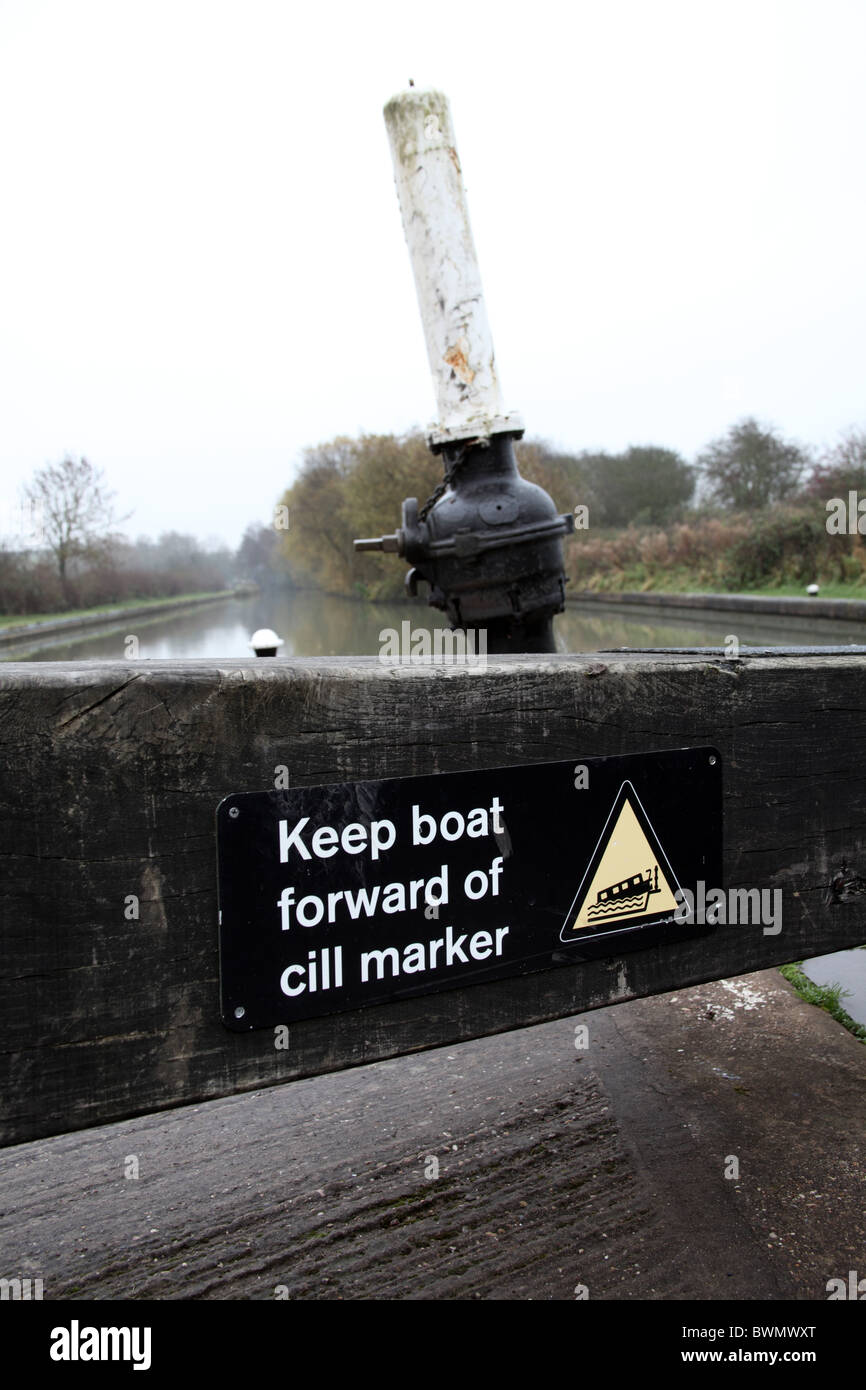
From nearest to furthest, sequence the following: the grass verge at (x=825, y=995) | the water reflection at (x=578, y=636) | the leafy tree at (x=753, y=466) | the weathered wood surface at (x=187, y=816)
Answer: the weathered wood surface at (x=187, y=816), the grass verge at (x=825, y=995), the water reflection at (x=578, y=636), the leafy tree at (x=753, y=466)

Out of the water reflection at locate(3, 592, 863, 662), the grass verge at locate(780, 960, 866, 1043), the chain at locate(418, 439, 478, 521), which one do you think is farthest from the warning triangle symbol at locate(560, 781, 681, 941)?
the water reflection at locate(3, 592, 863, 662)

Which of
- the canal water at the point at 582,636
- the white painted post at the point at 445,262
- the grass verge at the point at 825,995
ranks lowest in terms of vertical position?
the grass verge at the point at 825,995

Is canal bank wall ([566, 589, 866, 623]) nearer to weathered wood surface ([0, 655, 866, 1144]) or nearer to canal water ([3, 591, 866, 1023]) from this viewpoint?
canal water ([3, 591, 866, 1023])

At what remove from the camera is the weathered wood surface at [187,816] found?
126 centimetres

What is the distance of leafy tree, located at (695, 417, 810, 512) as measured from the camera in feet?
97.3

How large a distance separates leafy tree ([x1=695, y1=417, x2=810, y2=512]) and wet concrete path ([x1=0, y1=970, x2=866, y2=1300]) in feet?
94.2

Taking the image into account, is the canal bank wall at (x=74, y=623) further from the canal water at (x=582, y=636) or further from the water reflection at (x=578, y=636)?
the water reflection at (x=578, y=636)

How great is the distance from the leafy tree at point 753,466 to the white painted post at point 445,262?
2606 centimetres

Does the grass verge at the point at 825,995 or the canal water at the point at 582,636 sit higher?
the canal water at the point at 582,636

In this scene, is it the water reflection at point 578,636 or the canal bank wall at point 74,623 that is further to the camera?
the canal bank wall at point 74,623

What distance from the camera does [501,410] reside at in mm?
4906

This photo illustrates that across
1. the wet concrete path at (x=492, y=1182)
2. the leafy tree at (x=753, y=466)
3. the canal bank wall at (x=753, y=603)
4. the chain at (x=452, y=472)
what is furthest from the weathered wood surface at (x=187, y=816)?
the leafy tree at (x=753, y=466)
